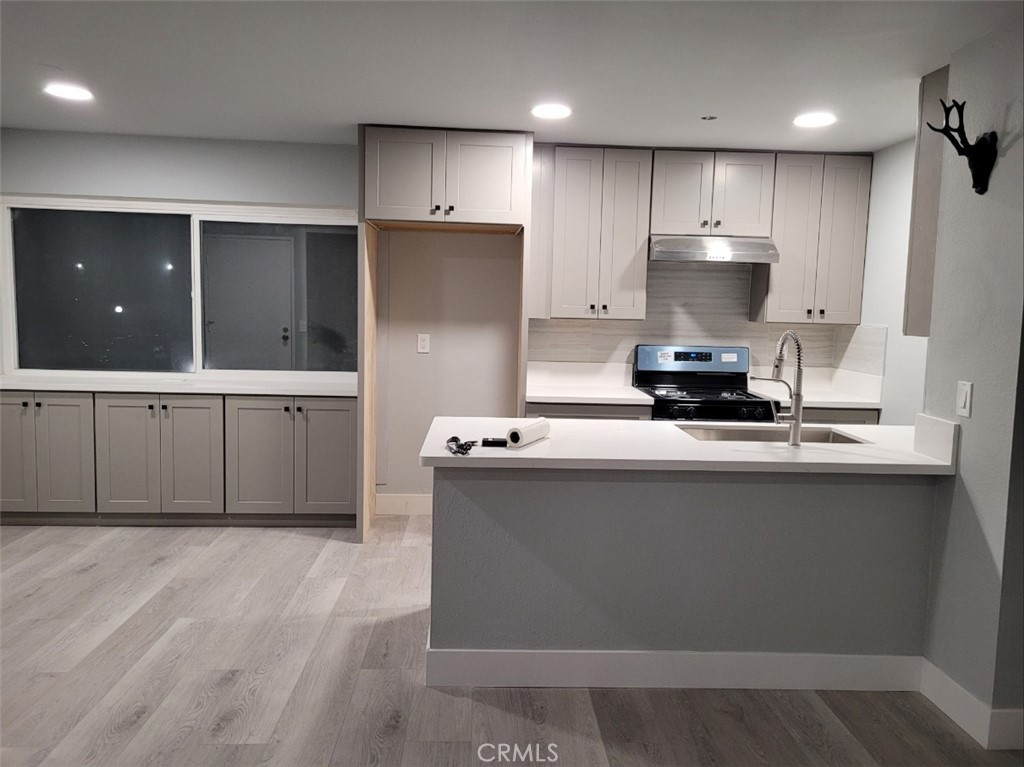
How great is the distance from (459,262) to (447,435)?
2.02 meters

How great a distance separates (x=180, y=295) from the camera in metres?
4.74

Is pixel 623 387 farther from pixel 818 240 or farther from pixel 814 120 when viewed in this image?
pixel 814 120

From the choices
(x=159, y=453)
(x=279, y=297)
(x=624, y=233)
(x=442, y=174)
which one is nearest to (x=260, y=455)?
(x=159, y=453)

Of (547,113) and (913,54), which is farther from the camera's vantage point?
(547,113)

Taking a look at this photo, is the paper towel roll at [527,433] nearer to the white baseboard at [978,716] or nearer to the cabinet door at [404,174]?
the white baseboard at [978,716]

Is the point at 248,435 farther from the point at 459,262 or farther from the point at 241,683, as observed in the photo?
the point at 241,683

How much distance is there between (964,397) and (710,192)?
227cm

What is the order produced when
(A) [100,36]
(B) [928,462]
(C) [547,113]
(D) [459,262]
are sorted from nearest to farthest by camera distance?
(B) [928,462] → (A) [100,36] → (C) [547,113] → (D) [459,262]

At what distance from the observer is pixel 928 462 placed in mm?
2598

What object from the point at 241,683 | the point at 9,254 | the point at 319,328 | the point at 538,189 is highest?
the point at 538,189

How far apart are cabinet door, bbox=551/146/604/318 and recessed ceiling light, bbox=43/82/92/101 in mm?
2373

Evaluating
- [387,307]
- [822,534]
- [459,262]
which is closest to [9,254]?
[387,307]

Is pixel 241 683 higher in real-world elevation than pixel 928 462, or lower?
lower

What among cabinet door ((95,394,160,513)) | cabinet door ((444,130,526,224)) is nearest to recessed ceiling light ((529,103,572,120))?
cabinet door ((444,130,526,224))
